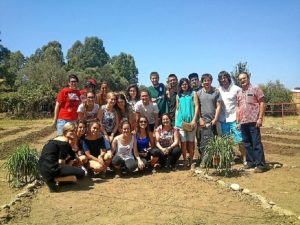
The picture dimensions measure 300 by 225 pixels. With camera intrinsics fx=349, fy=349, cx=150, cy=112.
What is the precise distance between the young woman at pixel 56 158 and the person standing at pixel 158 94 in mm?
2134

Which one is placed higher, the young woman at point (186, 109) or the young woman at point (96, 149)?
the young woman at point (186, 109)

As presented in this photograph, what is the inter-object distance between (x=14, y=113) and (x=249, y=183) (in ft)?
82.0

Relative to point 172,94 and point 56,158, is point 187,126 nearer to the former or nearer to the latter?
point 172,94

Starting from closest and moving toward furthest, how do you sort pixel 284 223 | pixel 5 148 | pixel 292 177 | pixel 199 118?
1. pixel 284 223
2. pixel 292 177
3. pixel 199 118
4. pixel 5 148

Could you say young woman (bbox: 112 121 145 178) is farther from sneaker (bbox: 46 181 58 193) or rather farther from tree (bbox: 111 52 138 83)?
tree (bbox: 111 52 138 83)

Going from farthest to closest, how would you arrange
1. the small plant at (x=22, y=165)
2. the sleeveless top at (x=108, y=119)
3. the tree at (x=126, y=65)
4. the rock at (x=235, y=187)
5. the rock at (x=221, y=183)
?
the tree at (x=126, y=65)
the sleeveless top at (x=108, y=119)
the small plant at (x=22, y=165)
the rock at (x=221, y=183)
the rock at (x=235, y=187)

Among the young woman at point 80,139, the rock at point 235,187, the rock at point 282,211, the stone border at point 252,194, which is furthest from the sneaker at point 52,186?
the rock at point 282,211

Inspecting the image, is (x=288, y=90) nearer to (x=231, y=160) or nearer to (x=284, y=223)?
(x=231, y=160)

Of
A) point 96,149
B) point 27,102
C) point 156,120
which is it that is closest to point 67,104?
point 96,149

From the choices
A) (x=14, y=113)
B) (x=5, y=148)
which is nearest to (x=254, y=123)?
(x=5, y=148)

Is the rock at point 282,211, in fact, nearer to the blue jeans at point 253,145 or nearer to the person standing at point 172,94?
the blue jeans at point 253,145

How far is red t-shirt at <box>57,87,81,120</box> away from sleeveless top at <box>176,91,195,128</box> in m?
2.06

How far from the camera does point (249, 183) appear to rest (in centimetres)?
579

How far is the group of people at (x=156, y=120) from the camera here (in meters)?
6.50
